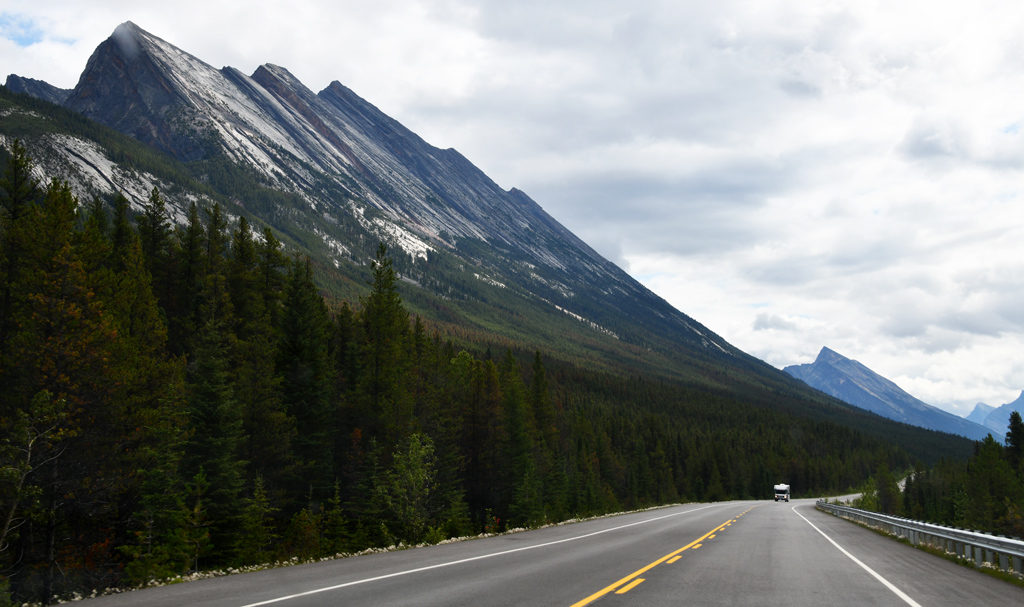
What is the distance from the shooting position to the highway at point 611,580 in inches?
378

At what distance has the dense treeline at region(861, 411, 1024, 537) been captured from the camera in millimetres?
74438

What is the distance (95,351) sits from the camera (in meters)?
18.9

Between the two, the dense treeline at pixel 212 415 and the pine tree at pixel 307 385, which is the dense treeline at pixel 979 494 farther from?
the pine tree at pixel 307 385

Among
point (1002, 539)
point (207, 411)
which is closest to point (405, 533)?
point (207, 411)

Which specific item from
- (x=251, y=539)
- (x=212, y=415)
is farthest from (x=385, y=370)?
(x=251, y=539)

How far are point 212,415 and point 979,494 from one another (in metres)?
90.5

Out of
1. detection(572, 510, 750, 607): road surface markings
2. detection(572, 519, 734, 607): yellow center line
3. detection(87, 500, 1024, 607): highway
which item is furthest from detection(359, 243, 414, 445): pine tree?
detection(572, 510, 750, 607): road surface markings

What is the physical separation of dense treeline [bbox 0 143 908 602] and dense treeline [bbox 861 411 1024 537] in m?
48.2

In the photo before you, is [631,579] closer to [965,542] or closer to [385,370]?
[965,542]

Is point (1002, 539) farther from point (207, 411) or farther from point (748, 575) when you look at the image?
point (207, 411)

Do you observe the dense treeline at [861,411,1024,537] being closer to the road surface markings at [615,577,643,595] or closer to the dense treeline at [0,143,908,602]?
the dense treeline at [0,143,908,602]

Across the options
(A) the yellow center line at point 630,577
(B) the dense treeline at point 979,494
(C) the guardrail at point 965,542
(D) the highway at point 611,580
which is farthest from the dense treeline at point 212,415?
(B) the dense treeline at point 979,494

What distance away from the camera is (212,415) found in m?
27.6

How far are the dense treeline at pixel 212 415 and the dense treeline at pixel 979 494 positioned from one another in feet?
158
